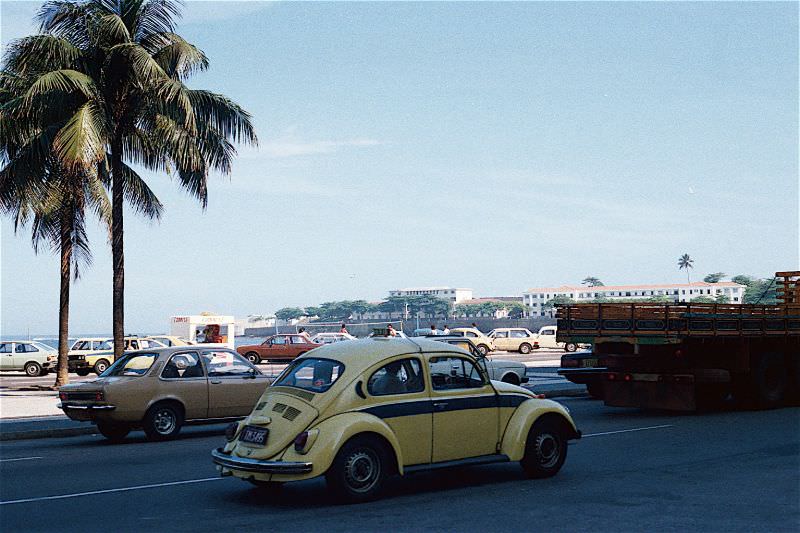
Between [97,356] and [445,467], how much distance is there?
98.1 feet

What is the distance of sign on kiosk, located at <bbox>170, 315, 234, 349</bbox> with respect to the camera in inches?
1961

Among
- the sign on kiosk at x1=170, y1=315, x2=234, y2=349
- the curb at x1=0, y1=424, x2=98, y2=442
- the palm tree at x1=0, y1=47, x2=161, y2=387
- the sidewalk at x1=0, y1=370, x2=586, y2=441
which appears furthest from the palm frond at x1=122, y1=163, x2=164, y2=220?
the sign on kiosk at x1=170, y1=315, x2=234, y2=349

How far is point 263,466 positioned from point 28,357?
3280 centimetres

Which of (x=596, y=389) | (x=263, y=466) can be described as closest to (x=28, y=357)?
(x=596, y=389)

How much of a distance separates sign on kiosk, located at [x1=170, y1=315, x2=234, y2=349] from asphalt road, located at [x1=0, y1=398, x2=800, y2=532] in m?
35.8

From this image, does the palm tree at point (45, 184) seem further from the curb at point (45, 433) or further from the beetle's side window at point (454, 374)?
the beetle's side window at point (454, 374)

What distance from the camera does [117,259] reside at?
83.3 feet

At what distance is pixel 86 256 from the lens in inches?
1143

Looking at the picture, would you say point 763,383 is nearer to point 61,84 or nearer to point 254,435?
point 254,435

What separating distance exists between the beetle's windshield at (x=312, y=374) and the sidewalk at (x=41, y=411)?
8.57 meters

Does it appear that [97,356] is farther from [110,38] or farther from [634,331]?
[634,331]

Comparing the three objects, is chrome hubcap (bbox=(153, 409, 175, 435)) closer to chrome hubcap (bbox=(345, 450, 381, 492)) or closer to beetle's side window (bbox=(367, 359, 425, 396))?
beetle's side window (bbox=(367, 359, 425, 396))

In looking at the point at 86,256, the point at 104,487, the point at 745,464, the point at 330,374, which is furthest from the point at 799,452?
the point at 86,256

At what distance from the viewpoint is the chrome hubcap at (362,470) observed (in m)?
8.96
